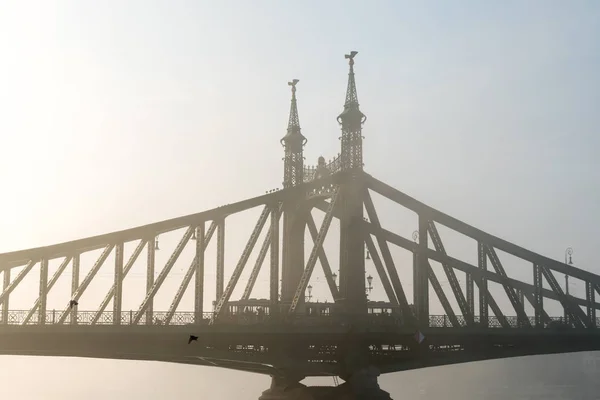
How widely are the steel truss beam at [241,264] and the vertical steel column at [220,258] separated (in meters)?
1.52

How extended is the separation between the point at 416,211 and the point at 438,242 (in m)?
3.56

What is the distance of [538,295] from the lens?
84312 millimetres

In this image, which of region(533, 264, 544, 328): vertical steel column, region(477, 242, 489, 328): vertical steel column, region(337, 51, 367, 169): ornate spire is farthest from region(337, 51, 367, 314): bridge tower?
region(533, 264, 544, 328): vertical steel column

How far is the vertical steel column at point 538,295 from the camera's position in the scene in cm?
8375

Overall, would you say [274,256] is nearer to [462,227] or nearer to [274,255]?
[274,255]

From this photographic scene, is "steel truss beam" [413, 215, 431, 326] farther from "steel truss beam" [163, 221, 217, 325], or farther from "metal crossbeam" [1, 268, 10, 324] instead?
"metal crossbeam" [1, 268, 10, 324]

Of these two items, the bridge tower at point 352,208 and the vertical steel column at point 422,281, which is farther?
the vertical steel column at point 422,281

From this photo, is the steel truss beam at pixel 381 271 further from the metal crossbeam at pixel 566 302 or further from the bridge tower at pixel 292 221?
the metal crossbeam at pixel 566 302

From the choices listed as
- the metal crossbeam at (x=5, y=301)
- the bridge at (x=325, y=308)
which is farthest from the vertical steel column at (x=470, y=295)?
the metal crossbeam at (x=5, y=301)

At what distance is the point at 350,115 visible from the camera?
8012 centimetres

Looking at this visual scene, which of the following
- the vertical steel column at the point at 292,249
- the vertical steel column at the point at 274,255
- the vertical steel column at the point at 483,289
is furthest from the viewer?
the vertical steel column at the point at 292,249

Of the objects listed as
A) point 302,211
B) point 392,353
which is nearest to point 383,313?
point 392,353

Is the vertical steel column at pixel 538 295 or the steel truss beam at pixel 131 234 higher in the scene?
the steel truss beam at pixel 131 234

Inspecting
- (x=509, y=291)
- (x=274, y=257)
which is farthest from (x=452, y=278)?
(x=274, y=257)
